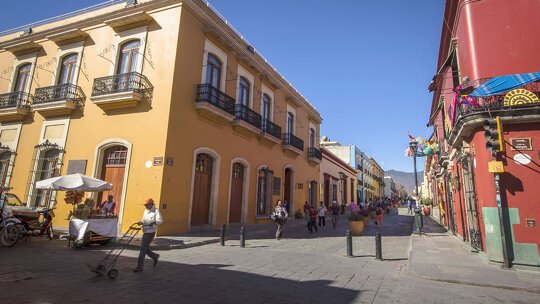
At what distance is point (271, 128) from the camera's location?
1905 centimetres

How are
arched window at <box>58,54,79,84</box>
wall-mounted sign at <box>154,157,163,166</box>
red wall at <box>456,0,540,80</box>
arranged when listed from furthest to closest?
1. arched window at <box>58,54,79,84</box>
2. wall-mounted sign at <box>154,157,163,166</box>
3. red wall at <box>456,0,540,80</box>

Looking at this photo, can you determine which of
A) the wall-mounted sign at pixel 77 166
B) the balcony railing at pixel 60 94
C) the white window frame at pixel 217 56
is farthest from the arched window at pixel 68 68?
the white window frame at pixel 217 56

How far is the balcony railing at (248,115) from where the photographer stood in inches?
621

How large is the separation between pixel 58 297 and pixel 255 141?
1389 centimetres

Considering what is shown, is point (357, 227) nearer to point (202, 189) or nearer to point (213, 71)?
point (202, 189)

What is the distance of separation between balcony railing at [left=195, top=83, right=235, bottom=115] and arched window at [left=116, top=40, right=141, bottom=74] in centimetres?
296

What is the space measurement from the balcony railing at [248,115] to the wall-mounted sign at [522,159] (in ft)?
37.0

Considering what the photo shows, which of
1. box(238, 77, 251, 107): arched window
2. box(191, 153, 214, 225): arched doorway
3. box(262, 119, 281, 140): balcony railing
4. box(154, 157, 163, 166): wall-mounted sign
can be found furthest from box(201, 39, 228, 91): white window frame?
box(154, 157, 163, 166): wall-mounted sign

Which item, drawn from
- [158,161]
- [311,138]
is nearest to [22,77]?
[158,161]

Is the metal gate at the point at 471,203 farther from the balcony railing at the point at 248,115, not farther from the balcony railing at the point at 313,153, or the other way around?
the balcony railing at the point at 313,153

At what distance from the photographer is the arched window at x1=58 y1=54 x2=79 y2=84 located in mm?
14840

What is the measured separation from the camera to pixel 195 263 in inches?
293

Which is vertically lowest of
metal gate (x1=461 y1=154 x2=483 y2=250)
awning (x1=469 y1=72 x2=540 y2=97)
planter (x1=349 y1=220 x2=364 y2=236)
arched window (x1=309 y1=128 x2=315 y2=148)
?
planter (x1=349 y1=220 x2=364 y2=236)

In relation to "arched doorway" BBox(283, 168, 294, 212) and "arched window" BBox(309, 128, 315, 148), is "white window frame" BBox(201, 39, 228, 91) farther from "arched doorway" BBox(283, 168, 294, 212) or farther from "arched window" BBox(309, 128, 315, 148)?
"arched window" BBox(309, 128, 315, 148)
